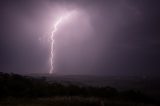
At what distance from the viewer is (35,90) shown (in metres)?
42.2

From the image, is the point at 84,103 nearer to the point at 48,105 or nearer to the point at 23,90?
the point at 48,105

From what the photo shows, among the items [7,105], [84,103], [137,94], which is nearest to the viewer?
[7,105]

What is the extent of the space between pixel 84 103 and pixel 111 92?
1688 centimetres

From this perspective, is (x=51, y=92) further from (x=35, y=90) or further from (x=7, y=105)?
(x=7, y=105)

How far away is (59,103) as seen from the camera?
30.4 metres

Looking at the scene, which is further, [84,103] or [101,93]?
[101,93]

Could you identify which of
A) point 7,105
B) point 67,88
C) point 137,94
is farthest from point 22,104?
point 137,94

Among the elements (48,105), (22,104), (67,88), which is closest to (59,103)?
(48,105)

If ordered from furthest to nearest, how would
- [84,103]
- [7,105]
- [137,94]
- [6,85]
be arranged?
[137,94] → [6,85] → [84,103] → [7,105]

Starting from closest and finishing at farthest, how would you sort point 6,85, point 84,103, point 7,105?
point 7,105 < point 84,103 < point 6,85

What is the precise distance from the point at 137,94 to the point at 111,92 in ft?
14.1

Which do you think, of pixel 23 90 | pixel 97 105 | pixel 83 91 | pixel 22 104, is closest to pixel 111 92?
pixel 83 91

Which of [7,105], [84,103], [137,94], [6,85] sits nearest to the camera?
[7,105]

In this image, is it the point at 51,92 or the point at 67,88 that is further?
the point at 67,88
